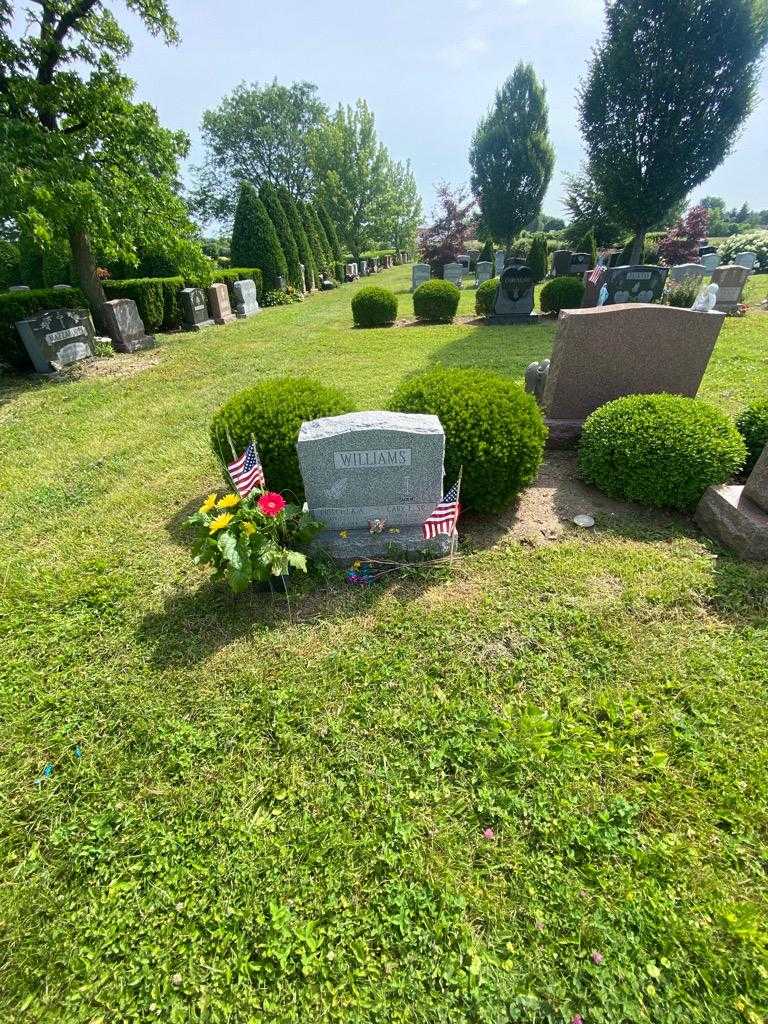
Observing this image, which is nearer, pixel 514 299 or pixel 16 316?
pixel 16 316

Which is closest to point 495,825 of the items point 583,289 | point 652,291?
point 652,291

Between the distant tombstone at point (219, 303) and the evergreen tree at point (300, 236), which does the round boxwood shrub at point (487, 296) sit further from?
the evergreen tree at point (300, 236)

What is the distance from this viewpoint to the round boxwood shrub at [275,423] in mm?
3703

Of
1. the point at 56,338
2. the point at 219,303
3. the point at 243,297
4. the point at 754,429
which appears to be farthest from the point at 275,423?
the point at 243,297

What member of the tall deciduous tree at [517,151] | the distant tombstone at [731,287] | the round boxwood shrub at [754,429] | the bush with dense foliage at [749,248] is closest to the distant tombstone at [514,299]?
the distant tombstone at [731,287]

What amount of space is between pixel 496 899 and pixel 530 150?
4117 centimetres

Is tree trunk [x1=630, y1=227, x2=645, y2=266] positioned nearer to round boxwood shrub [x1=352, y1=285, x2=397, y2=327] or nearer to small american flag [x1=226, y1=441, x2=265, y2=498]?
round boxwood shrub [x1=352, y1=285, x2=397, y2=327]

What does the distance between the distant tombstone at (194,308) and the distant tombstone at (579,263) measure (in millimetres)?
15436

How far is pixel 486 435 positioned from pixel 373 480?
101 cm

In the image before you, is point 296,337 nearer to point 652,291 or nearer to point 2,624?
point 652,291

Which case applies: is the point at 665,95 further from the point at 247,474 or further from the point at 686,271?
the point at 247,474

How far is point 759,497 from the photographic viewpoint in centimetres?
338

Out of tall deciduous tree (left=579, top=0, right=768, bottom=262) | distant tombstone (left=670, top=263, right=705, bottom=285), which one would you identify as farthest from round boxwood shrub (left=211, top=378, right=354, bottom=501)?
tall deciduous tree (left=579, top=0, right=768, bottom=262)

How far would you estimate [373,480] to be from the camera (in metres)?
3.43
